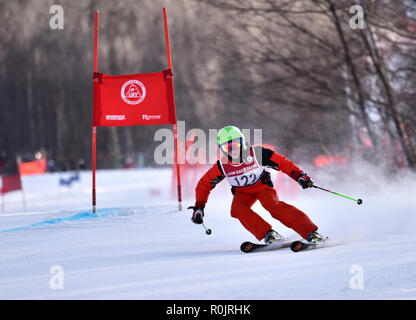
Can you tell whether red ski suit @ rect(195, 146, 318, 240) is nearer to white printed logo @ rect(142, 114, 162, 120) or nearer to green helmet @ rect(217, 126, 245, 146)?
green helmet @ rect(217, 126, 245, 146)

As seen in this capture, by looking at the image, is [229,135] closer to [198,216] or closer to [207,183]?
[207,183]

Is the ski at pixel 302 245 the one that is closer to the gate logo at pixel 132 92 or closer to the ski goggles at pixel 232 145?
the ski goggles at pixel 232 145

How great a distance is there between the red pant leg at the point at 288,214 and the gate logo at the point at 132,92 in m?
2.83

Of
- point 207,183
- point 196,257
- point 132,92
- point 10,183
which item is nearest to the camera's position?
point 196,257

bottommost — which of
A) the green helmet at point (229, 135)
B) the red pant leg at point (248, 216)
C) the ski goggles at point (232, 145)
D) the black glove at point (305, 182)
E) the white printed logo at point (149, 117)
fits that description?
the red pant leg at point (248, 216)

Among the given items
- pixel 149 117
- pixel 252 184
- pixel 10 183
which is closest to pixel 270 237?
pixel 252 184

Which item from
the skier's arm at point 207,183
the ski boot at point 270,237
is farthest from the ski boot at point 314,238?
the skier's arm at point 207,183

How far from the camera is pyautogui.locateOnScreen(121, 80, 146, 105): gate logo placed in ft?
26.0

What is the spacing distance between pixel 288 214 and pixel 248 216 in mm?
378

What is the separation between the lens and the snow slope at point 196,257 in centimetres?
384

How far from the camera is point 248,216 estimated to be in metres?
5.64

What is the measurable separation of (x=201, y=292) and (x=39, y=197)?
13.6 meters

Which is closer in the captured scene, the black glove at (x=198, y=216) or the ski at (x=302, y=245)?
the ski at (x=302, y=245)
